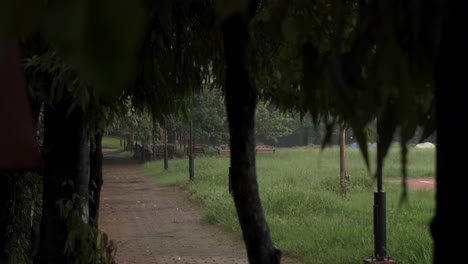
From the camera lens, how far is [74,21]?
86 centimetres

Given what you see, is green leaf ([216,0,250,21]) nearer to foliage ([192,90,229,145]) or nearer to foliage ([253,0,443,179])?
foliage ([253,0,443,179])

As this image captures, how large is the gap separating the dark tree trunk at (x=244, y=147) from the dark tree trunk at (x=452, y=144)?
1.28 metres

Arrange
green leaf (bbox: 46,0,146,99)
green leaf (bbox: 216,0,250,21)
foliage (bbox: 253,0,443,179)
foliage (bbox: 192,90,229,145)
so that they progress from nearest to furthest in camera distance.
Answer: green leaf (bbox: 46,0,146,99) < green leaf (bbox: 216,0,250,21) < foliage (bbox: 253,0,443,179) < foliage (bbox: 192,90,229,145)

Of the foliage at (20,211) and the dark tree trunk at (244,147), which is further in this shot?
the foliage at (20,211)

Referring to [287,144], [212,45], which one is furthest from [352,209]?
[287,144]

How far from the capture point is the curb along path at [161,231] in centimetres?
1288

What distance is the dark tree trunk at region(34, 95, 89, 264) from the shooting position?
5445mm

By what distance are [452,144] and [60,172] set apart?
4356 millimetres

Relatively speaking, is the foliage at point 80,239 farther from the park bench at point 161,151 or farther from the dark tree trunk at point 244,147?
the park bench at point 161,151

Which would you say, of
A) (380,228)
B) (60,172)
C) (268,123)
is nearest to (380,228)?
(380,228)

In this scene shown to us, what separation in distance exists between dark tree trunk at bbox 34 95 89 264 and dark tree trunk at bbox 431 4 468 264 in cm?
417

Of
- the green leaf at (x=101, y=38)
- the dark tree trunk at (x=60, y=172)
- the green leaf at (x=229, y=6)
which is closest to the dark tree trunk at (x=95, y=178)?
the dark tree trunk at (x=60, y=172)

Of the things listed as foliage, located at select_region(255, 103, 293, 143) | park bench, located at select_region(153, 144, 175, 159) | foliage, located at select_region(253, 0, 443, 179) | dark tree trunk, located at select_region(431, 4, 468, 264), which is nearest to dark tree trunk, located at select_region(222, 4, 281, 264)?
foliage, located at select_region(253, 0, 443, 179)

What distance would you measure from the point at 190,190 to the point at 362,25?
2360cm
